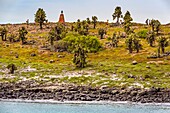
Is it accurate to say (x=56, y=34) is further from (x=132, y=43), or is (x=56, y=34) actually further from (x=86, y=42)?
(x=132, y=43)

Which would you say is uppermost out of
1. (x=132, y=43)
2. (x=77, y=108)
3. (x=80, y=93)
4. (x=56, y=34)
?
(x=56, y=34)

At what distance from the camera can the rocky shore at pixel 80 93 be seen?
91.2 m

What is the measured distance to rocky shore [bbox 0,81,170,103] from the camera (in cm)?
9125

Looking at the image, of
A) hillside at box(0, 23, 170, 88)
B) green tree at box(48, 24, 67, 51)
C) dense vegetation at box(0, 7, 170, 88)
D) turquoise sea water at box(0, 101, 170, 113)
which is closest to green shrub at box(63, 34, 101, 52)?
dense vegetation at box(0, 7, 170, 88)

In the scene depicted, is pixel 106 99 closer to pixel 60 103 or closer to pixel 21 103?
pixel 60 103

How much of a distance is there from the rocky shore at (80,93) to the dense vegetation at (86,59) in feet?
14.4

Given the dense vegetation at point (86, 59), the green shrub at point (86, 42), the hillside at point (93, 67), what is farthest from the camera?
the green shrub at point (86, 42)

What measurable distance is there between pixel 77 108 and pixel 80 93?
1663cm

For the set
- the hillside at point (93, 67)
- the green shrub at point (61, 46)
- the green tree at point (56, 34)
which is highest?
the green tree at point (56, 34)

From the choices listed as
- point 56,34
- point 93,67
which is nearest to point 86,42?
point 56,34

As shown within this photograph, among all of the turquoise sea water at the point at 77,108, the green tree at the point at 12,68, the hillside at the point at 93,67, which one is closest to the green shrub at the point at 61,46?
the hillside at the point at 93,67

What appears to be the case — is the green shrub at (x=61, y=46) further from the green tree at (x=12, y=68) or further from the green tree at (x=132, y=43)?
the green tree at (x=12, y=68)

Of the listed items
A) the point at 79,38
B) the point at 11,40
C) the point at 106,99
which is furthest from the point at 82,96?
the point at 11,40

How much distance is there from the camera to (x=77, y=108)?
79812 mm
